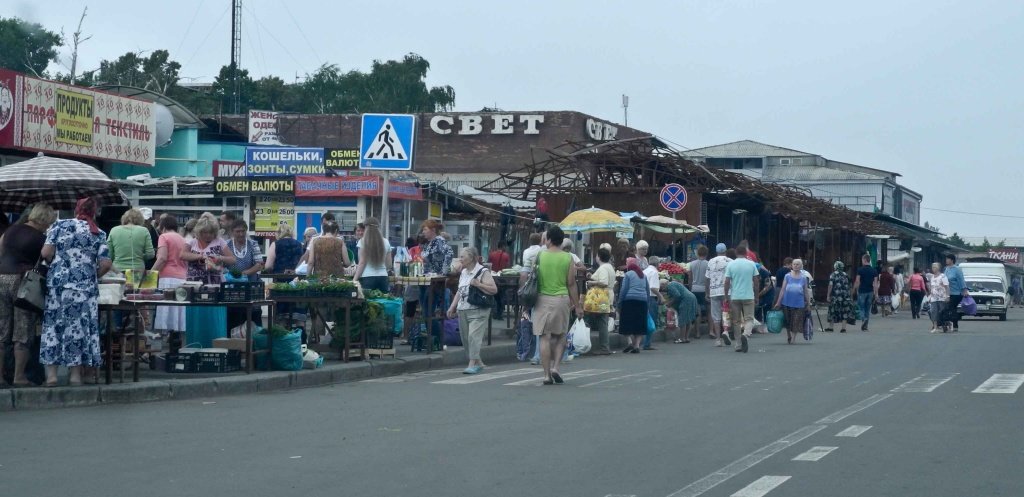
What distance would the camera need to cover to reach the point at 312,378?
1490 centimetres

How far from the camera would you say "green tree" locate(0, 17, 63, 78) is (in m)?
69.3

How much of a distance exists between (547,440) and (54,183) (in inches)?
290

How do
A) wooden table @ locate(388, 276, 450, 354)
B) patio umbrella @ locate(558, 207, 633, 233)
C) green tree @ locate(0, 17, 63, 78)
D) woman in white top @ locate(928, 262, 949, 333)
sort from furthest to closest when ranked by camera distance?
green tree @ locate(0, 17, 63, 78)
woman in white top @ locate(928, 262, 949, 333)
patio umbrella @ locate(558, 207, 633, 233)
wooden table @ locate(388, 276, 450, 354)

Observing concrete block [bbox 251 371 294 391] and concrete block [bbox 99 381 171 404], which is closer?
concrete block [bbox 99 381 171 404]

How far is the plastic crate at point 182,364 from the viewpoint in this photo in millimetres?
14320

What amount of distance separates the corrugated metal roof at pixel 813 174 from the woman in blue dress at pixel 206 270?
244 ft

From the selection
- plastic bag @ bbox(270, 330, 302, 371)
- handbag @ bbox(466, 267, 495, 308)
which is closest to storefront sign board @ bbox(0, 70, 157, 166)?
plastic bag @ bbox(270, 330, 302, 371)

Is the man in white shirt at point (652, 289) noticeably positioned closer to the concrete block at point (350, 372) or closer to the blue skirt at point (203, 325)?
the concrete block at point (350, 372)

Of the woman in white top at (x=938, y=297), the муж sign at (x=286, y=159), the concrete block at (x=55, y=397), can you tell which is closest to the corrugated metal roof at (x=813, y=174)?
the woman in white top at (x=938, y=297)

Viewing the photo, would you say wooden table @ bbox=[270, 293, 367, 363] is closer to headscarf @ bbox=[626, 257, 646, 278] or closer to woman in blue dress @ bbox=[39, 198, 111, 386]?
woman in blue dress @ bbox=[39, 198, 111, 386]

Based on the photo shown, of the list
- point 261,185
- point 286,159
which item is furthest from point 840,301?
point 286,159

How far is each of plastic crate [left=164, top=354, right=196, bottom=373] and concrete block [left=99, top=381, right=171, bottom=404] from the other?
1271 mm

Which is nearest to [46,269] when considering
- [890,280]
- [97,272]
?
[97,272]

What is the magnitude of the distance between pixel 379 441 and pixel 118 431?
7.37 feet
